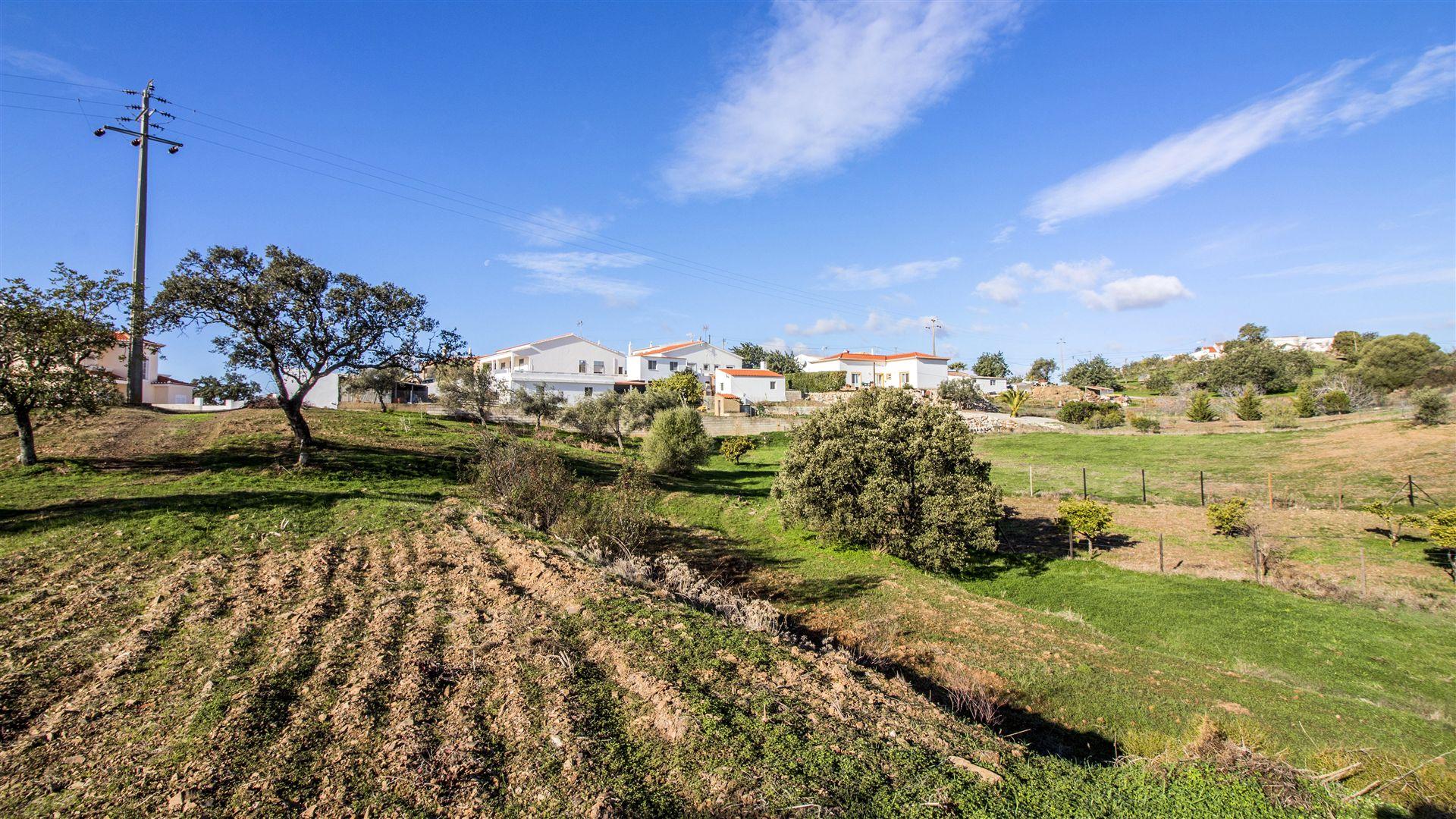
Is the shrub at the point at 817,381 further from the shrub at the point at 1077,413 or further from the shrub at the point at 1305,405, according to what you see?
the shrub at the point at 1305,405

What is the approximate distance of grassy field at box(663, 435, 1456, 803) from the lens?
902 centimetres

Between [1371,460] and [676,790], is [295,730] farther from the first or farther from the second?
[1371,460]

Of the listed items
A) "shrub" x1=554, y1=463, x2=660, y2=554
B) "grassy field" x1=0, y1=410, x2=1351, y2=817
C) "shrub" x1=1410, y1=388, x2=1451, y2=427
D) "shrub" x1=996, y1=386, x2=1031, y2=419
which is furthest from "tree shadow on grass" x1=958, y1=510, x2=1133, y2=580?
"shrub" x1=996, y1=386, x2=1031, y2=419

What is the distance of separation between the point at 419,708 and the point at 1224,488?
3286 centimetres

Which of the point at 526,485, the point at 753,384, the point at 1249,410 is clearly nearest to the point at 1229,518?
the point at 526,485

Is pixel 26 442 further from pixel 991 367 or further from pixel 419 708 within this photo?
pixel 991 367

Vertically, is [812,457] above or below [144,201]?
below

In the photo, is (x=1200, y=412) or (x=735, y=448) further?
(x=1200, y=412)

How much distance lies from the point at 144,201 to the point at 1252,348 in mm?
93461

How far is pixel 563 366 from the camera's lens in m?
62.7

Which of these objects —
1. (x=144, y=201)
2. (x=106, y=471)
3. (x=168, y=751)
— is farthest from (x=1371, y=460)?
(x=144, y=201)

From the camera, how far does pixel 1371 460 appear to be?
28.0 metres

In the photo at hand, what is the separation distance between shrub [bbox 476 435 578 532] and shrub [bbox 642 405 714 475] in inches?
516

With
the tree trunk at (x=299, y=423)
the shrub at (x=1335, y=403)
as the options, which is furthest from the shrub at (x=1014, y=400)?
the tree trunk at (x=299, y=423)
